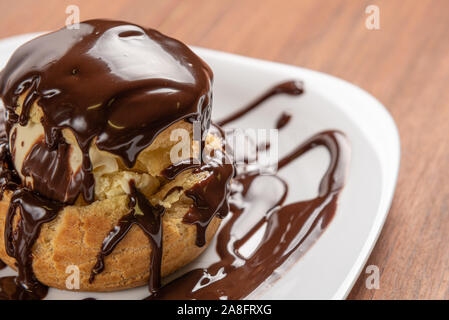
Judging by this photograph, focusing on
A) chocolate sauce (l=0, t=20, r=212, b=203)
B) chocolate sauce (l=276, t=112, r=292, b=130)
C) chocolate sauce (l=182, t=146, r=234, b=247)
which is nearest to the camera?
chocolate sauce (l=0, t=20, r=212, b=203)

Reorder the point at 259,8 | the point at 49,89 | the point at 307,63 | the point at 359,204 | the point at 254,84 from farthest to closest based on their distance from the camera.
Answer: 1. the point at 259,8
2. the point at 307,63
3. the point at 254,84
4. the point at 359,204
5. the point at 49,89

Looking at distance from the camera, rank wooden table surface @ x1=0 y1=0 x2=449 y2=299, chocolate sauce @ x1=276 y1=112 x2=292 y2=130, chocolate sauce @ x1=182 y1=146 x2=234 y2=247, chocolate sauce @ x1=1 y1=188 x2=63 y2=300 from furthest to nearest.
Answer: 1. chocolate sauce @ x1=276 y1=112 x2=292 y2=130
2. wooden table surface @ x1=0 y1=0 x2=449 y2=299
3. chocolate sauce @ x1=182 y1=146 x2=234 y2=247
4. chocolate sauce @ x1=1 y1=188 x2=63 y2=300

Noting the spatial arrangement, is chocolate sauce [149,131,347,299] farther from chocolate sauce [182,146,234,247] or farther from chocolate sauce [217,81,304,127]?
chocolate sauce [217,81,304,127]

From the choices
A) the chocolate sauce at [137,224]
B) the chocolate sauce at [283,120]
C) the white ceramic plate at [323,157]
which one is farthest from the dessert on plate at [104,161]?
the chocolate sauce at [283,120]

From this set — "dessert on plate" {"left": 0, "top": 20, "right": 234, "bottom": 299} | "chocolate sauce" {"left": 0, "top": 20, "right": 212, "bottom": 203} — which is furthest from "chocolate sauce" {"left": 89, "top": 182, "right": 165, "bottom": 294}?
"chocolate sauce" {"left": 0, "top": 20, "right": 212, "bottom": 203}

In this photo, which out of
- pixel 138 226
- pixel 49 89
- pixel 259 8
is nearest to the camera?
pixel 49 89

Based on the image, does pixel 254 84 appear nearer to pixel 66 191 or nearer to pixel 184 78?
pixel 184 78

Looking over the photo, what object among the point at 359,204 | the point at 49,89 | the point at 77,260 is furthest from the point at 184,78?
the point at 359,204
